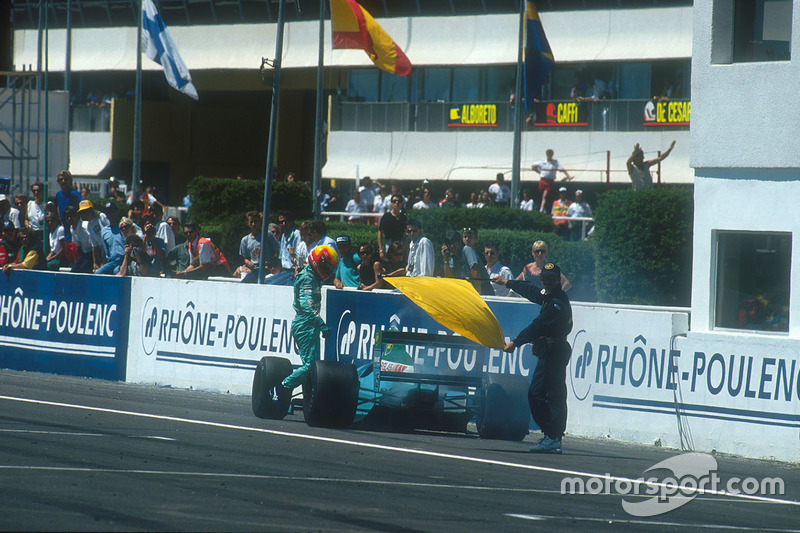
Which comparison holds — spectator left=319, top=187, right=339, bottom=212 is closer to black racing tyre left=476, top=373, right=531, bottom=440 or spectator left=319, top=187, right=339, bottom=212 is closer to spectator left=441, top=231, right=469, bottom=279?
spectator left=441, top=231, right=469, bottom=279

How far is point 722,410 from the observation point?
41.2 feet

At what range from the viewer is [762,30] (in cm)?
→ 1491

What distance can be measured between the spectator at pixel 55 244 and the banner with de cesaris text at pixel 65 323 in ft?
2.66

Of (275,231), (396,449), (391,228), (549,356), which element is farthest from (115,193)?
(396,449)

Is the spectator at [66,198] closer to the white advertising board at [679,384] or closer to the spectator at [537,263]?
the spectator at [537,263]

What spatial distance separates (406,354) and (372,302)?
2.58 meters

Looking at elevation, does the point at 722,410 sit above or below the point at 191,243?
below

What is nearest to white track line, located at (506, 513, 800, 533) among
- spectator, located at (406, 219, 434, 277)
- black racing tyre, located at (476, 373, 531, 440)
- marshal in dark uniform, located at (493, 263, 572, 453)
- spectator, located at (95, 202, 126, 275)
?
marshal in dark uniform, located at (493, 263, 572, 453)

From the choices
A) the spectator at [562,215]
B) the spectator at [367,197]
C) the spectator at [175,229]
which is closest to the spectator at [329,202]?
the spectator at [367,197]

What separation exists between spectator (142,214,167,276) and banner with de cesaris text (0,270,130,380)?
794 millimetres

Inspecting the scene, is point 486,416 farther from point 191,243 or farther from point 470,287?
point 191,243

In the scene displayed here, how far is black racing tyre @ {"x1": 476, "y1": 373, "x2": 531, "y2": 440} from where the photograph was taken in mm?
12164

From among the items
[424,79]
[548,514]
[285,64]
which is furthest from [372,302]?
[285,64]

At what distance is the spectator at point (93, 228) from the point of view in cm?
1941
